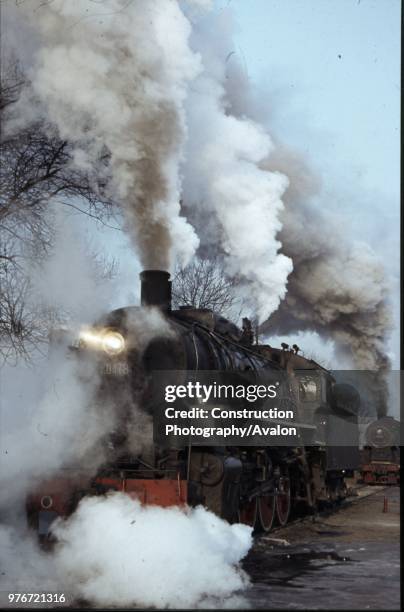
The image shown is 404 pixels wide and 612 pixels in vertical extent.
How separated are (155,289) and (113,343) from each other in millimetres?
1011

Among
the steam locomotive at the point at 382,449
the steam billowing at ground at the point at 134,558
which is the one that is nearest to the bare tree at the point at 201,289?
the steam locomotive at the point at 382,449

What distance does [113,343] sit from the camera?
9391 mm

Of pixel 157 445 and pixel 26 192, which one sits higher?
pixel 26 192

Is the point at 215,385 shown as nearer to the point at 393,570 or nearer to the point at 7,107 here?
the point at 393,570

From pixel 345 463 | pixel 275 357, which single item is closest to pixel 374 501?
pixel 345 463

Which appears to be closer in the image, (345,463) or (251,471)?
(251,471)

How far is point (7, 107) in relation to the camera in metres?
10.5

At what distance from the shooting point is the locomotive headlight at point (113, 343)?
30.7ft

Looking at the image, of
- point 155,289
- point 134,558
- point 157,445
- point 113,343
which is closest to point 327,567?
point 157,445

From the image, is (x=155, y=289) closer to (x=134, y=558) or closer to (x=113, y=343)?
(x=113, y=343)

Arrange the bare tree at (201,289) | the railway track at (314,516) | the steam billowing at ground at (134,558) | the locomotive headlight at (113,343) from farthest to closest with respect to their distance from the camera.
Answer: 1. the bare tree at (201,289)
2. the railway track at (314,516)
3. the locomotive headlight at (113,343)
4. the steam billowing at ground at (134,558)

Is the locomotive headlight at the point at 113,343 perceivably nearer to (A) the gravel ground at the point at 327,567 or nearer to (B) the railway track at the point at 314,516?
(A) the gravel ground at the point at 327,567

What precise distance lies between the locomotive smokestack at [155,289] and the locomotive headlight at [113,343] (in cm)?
71

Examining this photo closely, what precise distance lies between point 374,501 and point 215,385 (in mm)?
13554
